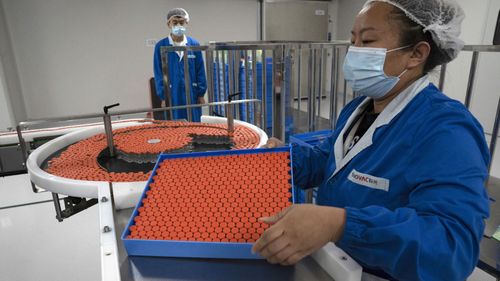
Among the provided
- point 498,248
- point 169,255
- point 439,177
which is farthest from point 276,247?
point 498,248

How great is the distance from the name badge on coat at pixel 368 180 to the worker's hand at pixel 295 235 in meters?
0.25

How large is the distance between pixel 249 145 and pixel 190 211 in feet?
2.07

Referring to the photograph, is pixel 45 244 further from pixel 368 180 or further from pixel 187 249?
pixel 368 180

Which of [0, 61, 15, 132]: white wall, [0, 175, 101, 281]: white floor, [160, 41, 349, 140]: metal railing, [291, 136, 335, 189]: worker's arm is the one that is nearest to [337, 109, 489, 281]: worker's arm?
[291, 136, 335, 189]: worker's arm

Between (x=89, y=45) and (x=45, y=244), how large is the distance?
3305 mm

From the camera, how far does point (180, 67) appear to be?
3.21 metres

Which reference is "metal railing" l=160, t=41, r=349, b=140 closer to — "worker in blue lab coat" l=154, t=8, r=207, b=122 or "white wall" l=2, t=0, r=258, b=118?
"worker in blue lab coat" l=154, t=8, r=207, b=122

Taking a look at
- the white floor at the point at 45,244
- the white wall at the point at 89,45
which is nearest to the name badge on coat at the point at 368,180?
the white floor at the point at 45,244

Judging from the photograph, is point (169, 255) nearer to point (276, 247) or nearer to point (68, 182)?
point (276, 247)

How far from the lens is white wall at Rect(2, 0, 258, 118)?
4170mm

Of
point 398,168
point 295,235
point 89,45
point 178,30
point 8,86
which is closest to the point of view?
point 295,235

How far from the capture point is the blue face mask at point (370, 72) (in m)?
0.83

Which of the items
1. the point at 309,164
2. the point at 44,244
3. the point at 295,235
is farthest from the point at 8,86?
the point at 295,235

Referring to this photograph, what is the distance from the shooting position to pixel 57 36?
14.0ft
